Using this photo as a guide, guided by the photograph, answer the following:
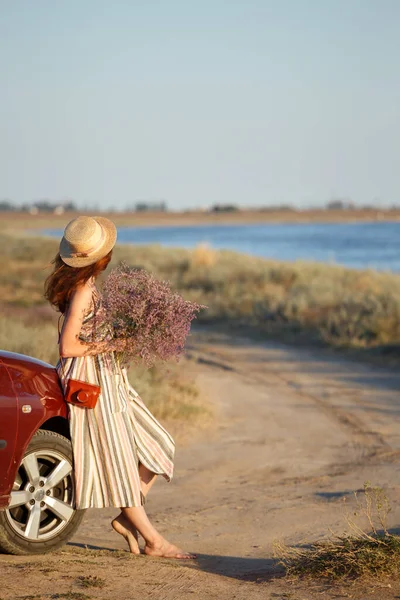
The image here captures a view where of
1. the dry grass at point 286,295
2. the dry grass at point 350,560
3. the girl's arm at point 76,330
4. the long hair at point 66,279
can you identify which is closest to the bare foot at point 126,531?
the dry grass at point 350,560

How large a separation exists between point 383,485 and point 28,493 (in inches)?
146

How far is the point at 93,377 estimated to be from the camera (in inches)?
222

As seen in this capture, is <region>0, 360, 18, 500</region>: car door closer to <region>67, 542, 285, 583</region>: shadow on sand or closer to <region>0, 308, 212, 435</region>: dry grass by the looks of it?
<region>67, 542, 285, 583</region>: shadow on sand

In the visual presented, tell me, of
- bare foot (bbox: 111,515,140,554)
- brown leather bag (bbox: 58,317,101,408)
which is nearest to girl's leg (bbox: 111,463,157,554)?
bare foot (bbox: 111,515,140,554)

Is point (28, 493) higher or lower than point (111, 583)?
higher

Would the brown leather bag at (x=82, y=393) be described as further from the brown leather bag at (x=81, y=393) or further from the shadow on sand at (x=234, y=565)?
the shadow on sand at (x=234, y=565)

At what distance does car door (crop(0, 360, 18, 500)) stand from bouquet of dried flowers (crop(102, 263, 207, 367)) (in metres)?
0.66

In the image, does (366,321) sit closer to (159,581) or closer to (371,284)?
(371,284)

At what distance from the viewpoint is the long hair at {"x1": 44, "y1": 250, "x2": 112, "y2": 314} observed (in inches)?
221

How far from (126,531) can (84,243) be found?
177 centimetres

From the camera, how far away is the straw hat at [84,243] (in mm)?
5598

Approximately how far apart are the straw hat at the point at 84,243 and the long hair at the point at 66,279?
0.04 metres

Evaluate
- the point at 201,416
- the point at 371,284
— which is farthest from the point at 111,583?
the point at 371,284

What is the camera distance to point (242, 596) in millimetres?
4996
